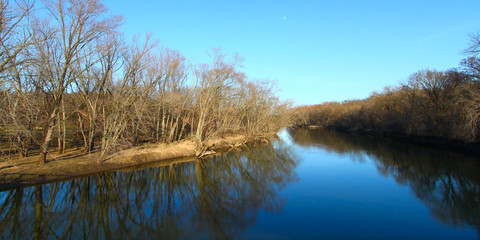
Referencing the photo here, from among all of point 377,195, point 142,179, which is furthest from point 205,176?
point 377,195

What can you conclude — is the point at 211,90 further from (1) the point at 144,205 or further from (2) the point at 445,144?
(2) the point at 445,144

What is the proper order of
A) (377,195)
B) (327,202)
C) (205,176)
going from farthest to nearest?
(205,176), (377,195), (327,202)

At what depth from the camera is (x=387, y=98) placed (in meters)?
44.0

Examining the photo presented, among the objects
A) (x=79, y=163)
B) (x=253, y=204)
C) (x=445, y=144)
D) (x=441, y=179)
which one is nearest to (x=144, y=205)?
(x=253, y=204)

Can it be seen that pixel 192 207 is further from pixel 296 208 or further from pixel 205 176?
pixel 205 176

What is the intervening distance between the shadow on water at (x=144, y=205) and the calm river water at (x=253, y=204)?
0.12 feet

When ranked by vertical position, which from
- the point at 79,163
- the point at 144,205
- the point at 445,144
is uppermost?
the point at 79,163

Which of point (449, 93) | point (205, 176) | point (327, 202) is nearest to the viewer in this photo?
point (327, 202)

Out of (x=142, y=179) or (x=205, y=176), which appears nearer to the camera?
(x=142, y=179)

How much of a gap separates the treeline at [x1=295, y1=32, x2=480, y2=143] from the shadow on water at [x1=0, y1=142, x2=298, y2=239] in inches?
617

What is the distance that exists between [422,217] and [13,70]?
16785 mm

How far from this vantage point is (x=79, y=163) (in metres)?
15.6

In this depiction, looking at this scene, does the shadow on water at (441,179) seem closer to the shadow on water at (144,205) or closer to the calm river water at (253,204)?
the calm river water at (253,204)

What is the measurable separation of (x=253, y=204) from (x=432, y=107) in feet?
102
